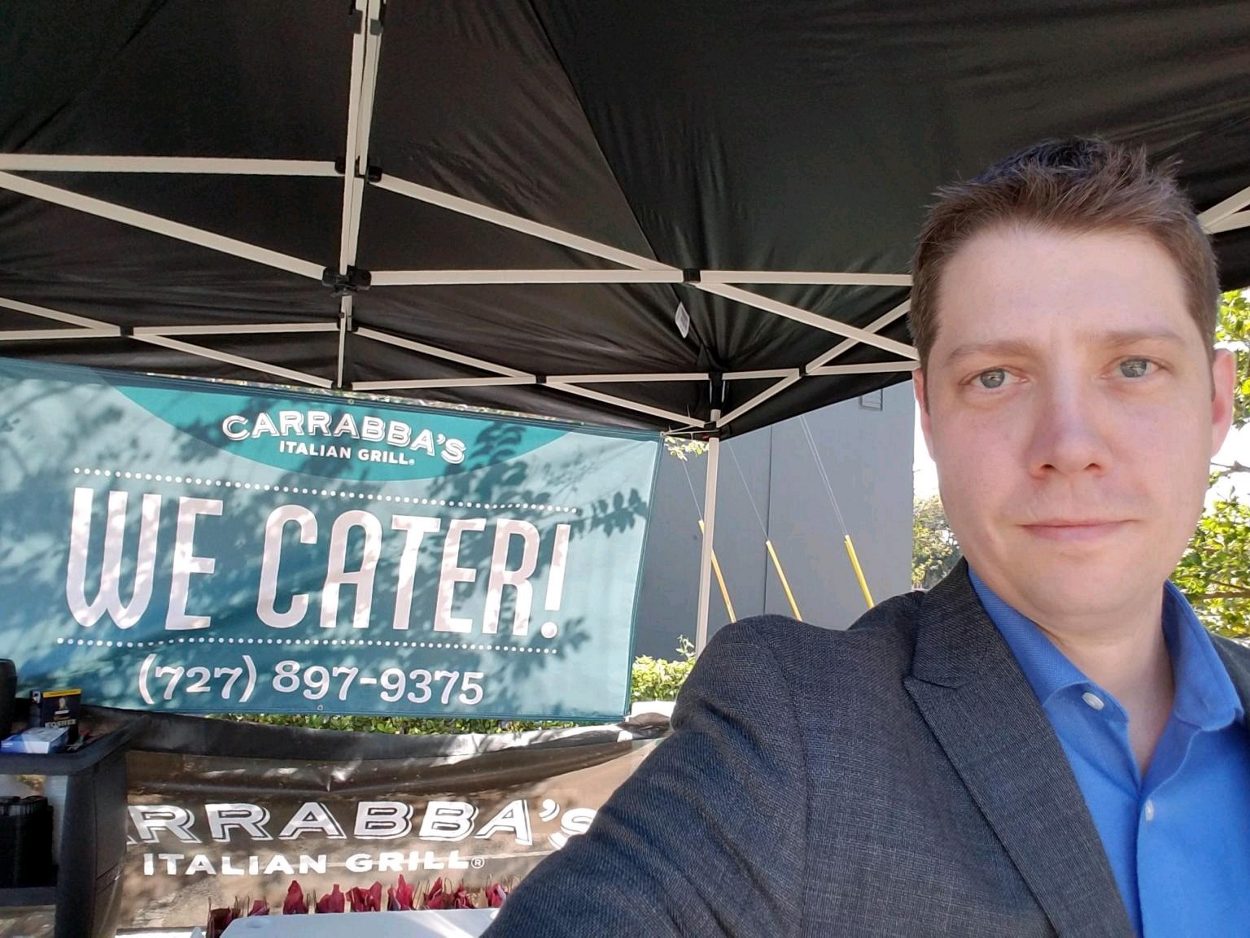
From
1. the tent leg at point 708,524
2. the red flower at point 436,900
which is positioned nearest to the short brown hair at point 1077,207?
the red flower at point 436,900

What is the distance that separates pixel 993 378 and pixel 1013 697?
0.29 metres

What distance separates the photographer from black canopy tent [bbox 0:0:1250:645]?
1468mm

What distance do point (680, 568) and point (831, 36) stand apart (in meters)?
8.65

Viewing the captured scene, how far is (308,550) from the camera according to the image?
9.30 ft

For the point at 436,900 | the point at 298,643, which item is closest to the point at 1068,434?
the point at 436,900

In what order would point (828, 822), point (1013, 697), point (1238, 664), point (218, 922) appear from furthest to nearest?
1. point (218, 922)
2. point (1238, 664)
3. point (1013, 697)
4. point (828, 822)

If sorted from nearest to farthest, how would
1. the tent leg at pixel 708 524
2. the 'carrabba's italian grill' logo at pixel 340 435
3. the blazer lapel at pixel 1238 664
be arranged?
the blazer lapel at pixel 1238 664 → the 'carrabba's italian grill' logo at pixel 340 435 → the tent leg at pixel 708 524

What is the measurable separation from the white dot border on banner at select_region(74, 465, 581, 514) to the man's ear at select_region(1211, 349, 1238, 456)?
7.95ft

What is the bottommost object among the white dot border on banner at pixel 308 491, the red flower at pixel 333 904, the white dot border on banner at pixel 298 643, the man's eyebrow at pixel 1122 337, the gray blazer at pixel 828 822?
the red flower at pixel 333 904

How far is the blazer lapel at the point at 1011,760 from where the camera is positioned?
638 mm

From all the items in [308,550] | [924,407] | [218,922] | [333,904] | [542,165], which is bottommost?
[333,904]

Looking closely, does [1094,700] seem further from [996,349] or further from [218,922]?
[218,922]

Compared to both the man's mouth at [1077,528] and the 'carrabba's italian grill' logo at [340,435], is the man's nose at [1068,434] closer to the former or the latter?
the man's mouth at [1077,528]

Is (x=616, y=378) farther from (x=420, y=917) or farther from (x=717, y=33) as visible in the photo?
(x=420, y=917)
